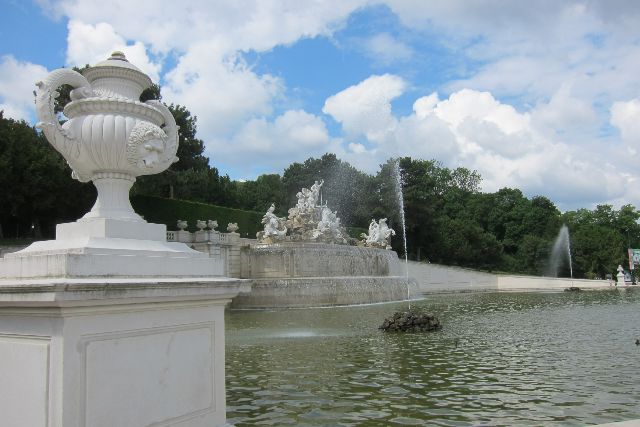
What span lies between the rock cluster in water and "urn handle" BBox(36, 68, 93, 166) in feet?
35.1

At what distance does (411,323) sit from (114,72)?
10.8 metres

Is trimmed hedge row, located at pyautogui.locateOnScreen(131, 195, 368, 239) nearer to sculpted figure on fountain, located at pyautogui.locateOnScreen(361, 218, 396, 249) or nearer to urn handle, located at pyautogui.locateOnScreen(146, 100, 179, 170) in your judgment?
sculpted figure on fountain, located at pyautogui.locateOnScreen(361, 218, 396, 249)

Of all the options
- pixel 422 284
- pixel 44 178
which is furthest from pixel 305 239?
pixel 422 284

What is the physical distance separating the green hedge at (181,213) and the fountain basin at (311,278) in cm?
889

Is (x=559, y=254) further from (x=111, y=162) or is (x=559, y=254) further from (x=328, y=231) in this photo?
(x=111, y=162)

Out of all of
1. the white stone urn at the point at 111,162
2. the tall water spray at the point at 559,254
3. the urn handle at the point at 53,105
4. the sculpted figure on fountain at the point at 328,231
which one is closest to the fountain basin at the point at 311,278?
the sculpted figure on fountain at the point at 328,231

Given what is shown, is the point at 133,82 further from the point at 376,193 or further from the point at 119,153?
the point at 376,193

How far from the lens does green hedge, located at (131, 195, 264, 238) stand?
1362 inches

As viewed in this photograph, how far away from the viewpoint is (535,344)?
1141cm

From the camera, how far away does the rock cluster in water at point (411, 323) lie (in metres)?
13.6

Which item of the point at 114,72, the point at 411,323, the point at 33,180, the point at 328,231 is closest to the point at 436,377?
the point at 411,323

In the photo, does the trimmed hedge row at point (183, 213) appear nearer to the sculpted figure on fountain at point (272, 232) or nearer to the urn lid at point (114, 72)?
the sculpted figure on fountain at point (272, 232)

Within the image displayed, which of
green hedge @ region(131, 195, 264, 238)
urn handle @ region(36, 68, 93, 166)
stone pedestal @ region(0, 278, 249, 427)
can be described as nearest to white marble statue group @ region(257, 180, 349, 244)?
green hedge @ region(131, 195, 264, 238)

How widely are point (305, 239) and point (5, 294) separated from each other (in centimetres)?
2771
